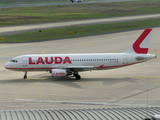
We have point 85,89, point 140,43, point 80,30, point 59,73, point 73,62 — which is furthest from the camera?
point 80,30

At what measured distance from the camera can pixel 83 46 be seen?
8831 centimetres

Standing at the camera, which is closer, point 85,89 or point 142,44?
point 85,89

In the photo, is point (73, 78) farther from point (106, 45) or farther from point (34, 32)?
point (34, 32)

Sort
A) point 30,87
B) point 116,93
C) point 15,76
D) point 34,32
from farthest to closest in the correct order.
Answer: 1. point 34,32
2. point 15,76
3. point 30,87
4. point 116,93

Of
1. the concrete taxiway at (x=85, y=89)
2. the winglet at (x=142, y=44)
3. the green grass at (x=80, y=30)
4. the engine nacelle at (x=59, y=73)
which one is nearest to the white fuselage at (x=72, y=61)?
the engine nacelle at (x=59, y=73)

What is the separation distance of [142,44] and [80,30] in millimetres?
59292

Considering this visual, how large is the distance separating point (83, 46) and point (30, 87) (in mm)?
40152

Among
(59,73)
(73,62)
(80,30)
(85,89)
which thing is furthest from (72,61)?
(80,30)

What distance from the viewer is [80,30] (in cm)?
11406

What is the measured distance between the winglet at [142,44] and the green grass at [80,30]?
47.6 metres

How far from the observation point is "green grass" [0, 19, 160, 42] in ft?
332

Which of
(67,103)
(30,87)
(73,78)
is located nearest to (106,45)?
(73,78)

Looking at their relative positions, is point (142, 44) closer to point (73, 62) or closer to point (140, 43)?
point (140, 43)

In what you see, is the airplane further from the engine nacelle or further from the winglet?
the winglet
